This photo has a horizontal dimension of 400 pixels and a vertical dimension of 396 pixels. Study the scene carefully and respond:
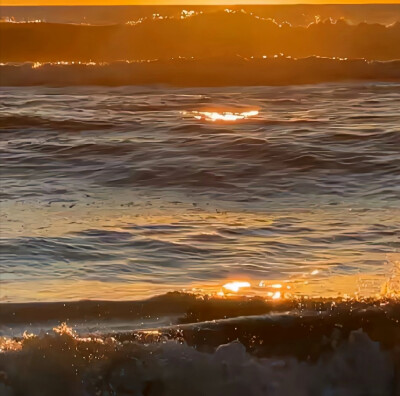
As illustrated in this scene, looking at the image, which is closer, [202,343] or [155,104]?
[202,343]

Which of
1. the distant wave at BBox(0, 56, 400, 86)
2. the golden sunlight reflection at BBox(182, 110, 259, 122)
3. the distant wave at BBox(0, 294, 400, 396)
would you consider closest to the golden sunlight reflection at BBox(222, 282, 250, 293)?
the distant wave at BBox(0, 294, 400, 396)

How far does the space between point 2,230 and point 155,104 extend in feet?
29.0

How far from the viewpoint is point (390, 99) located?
1602cm

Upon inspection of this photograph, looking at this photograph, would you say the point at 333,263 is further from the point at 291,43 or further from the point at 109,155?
the point at 291,43

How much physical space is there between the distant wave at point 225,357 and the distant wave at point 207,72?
1517 cm

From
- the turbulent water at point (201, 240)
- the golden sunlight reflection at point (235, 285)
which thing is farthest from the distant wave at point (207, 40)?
the golden sunlight reflection at point (235, 285)

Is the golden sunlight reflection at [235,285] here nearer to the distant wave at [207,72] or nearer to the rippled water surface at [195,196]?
the rippled water surface at [195,196]

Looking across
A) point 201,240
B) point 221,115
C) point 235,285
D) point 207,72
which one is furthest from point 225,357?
point 207,72

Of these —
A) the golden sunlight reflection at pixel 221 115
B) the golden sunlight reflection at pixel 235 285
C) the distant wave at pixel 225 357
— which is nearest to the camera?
the distant wave at pixel 225 357

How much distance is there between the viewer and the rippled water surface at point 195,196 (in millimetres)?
6406

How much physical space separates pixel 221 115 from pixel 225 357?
33.9 ft

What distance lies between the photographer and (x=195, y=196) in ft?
30.5

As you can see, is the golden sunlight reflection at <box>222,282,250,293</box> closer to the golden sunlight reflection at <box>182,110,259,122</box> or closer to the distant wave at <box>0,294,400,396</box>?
the distant wave at <box>0,294,400,396</box>

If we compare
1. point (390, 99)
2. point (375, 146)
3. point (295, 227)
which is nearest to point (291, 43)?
point (390, 99)
